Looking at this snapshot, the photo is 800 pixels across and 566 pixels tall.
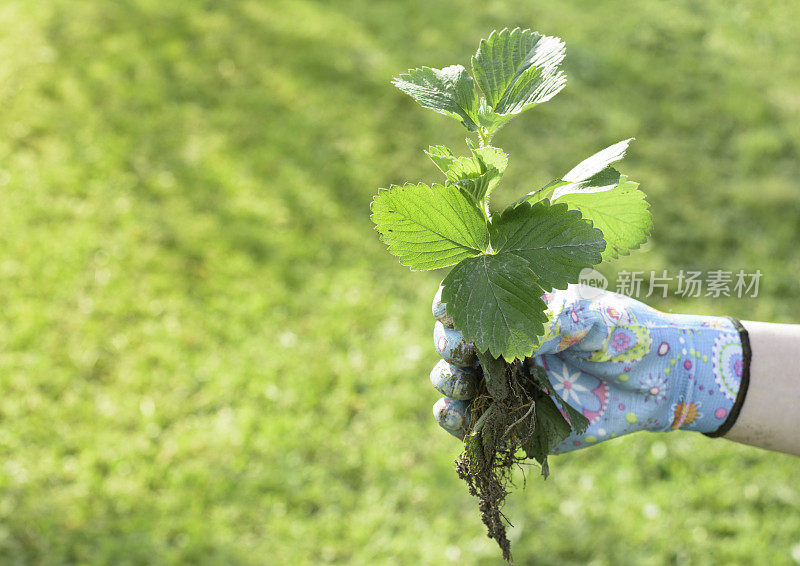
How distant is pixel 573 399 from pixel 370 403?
174cm

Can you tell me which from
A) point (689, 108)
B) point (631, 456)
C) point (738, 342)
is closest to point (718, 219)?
point (689, 108)

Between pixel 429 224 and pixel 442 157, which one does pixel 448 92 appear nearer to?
pixel 442 157

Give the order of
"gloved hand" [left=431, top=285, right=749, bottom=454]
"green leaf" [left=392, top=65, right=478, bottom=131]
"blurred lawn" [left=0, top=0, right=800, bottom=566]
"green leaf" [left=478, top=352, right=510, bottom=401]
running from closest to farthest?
"green leaf" [left=392, top=65, right=478, bottom=131]
"green leaf" [left=478, top=352, right=510, bottom=401]
"gloved hand" [left=431, top=285, right=749, bottom=454]
"blurred lawn" [left=0, top=0, right=800, bottom=566]

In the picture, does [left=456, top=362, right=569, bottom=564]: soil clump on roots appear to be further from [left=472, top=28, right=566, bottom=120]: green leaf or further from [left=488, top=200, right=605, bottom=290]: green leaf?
[left=472, top=28, right=566, bottom=120]: green leaf

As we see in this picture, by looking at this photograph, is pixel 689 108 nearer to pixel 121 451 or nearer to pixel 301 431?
pixel 301 431

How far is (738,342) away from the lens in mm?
1884

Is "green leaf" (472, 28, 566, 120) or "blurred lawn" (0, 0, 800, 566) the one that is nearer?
"green leaf" (472, 28, 566, 120)

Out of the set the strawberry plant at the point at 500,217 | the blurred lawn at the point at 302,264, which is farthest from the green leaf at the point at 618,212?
the blurred lawn at the point at 302,264

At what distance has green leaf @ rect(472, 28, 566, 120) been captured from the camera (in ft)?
4.41

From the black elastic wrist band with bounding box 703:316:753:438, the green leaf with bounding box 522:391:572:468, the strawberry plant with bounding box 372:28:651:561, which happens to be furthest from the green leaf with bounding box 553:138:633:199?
the black elastic wrist band with bounding box 703:316:753:438

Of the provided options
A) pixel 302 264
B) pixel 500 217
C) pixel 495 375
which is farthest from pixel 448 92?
pixel 302 264

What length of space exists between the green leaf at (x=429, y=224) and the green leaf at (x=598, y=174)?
0.60 ft

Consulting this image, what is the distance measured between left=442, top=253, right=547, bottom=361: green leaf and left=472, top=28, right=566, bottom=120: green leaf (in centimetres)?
30

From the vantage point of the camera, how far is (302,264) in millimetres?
4109
